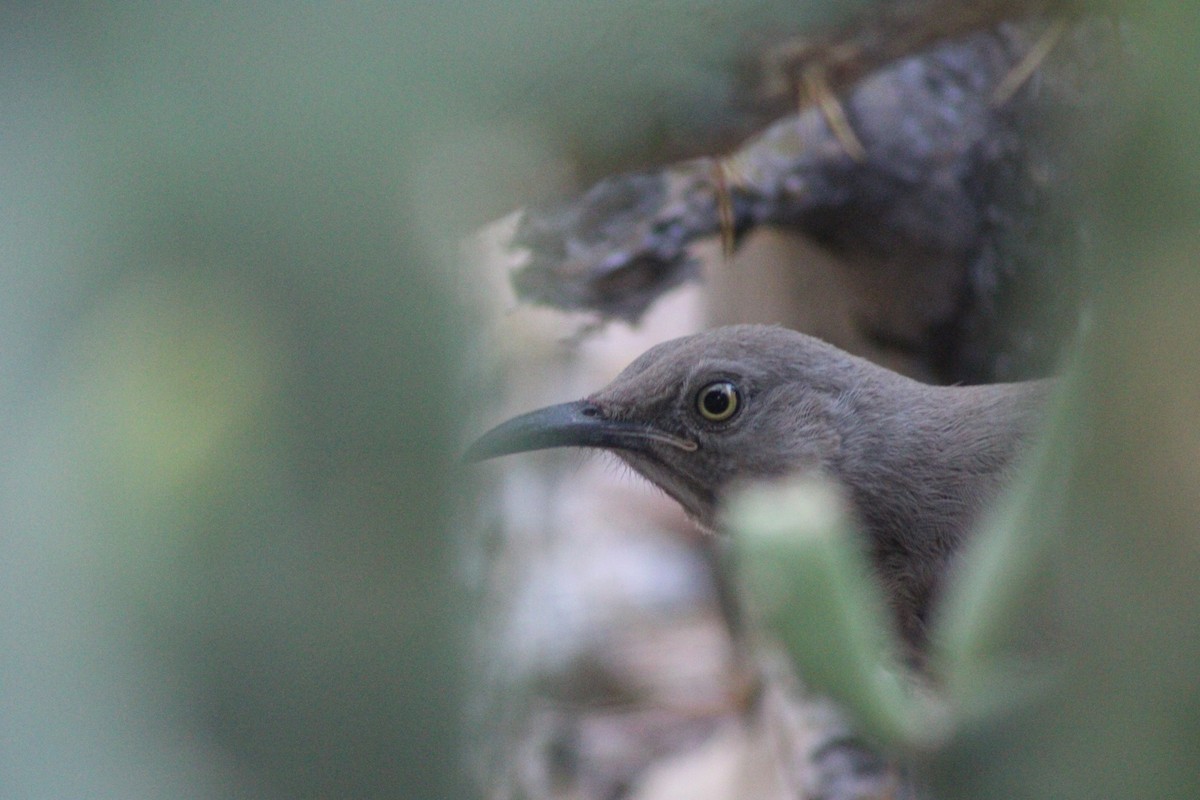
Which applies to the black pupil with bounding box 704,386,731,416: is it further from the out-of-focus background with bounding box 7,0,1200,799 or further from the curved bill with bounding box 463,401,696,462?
the out-of-focus background with bounding box 7,0,1200,799

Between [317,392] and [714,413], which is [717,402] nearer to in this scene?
[714,413]

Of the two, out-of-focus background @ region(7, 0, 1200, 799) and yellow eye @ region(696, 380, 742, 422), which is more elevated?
yellow eye @ region(696, 380, 742, 422)

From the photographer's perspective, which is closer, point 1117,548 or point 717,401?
point 1117,548

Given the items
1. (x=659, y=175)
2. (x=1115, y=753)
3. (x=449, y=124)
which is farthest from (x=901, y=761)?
(x=659, y=175)

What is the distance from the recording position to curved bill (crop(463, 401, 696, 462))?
8.31 feet

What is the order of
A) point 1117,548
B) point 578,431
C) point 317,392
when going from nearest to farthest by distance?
1. point 1117,548
2. point 317,392
3. point 578,431

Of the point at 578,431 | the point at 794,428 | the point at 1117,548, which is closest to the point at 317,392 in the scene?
the point at 1117,548

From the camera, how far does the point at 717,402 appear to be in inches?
104

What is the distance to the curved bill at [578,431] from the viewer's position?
8.31 ft

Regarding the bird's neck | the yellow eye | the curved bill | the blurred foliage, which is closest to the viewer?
the blurred foliage

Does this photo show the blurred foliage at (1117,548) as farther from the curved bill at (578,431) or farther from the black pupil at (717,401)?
the black pupil at (717,401)

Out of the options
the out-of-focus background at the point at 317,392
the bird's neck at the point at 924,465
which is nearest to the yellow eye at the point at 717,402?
the bird's neck at the point at 924,465

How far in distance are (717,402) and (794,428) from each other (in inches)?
7.5

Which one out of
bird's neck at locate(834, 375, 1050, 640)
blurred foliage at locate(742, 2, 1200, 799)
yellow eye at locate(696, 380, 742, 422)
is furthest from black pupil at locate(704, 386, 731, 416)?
blurred foliage at locate(742, 2, 1200, 799)
